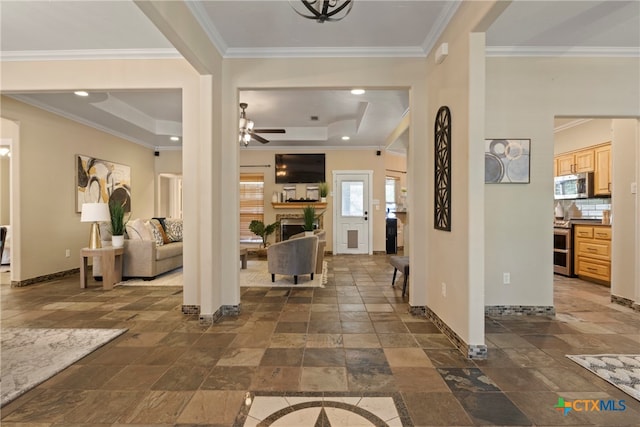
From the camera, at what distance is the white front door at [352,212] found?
25.2ft

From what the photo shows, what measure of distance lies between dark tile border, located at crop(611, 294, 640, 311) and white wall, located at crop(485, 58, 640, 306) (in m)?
1.05

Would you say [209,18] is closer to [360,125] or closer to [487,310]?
[360,125]

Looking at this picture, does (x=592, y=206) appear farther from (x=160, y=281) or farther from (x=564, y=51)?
(x=160, y=281)

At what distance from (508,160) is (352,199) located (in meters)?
4.69

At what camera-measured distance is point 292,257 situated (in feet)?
14.8

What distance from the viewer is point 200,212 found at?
3.07 meters

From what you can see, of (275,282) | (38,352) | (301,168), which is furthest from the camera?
(301,168)

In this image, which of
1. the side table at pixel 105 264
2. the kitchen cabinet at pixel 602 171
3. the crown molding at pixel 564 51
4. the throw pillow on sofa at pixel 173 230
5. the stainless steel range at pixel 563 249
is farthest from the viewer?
the throw pillow on sofa at pixel 173 230

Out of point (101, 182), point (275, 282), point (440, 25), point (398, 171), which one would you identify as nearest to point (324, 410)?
point (275, 282)

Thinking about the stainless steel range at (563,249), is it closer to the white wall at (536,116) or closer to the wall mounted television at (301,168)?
the white wall at (536,116)

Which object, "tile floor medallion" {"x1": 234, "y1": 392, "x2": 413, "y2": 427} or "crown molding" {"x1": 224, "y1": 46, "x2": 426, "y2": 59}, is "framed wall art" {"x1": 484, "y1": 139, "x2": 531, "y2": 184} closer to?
"crown molding" {"x1": 224, "y1": 46, "x2": 426, "y2": 59}

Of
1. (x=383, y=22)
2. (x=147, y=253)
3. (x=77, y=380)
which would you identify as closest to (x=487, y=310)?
(x=383, y=22)

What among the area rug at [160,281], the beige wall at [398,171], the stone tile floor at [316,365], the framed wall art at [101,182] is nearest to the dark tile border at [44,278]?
the stone tile floor at [316,365]

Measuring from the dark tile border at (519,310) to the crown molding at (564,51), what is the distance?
8.63 feet
